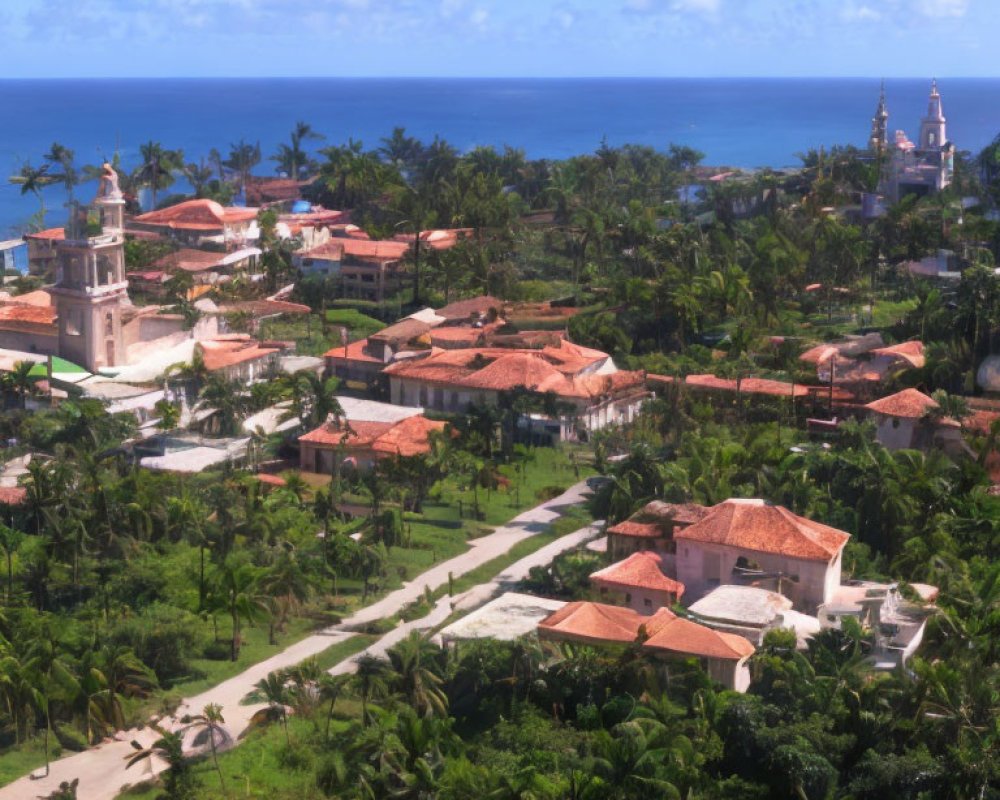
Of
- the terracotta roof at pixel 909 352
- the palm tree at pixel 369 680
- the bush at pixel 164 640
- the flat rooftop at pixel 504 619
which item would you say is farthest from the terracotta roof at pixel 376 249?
the palm tree at pixel 369 680

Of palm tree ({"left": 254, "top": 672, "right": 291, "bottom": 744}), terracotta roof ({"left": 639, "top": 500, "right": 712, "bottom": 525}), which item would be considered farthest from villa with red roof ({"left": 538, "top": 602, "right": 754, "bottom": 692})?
palm tree ({"left": 254, "top": 672, "right": 291, "bottom": 744})

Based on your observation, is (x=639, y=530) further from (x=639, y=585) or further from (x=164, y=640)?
(x=164, y=640)

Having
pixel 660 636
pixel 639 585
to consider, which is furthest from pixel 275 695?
pixel 639 585

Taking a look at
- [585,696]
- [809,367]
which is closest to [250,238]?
[809,367]

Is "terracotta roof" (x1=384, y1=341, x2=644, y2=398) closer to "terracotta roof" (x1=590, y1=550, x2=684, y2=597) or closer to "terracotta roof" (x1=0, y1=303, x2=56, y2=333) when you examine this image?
"terracotta roof" (x1=0, y1=303, x2=56, y2=333)

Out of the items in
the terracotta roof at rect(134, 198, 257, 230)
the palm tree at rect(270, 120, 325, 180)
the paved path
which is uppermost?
the palm tree at rect(270, 120, 325, 180)
